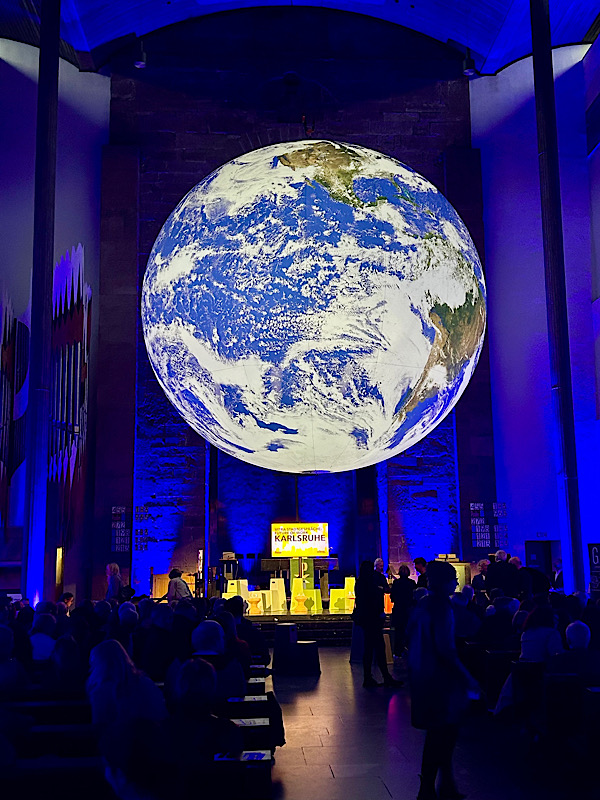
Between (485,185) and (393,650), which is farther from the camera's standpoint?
(485,185)

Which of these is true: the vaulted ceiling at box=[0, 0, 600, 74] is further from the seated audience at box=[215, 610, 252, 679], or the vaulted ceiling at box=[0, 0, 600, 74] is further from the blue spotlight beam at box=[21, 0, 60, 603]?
the seated audience at box=[215, 610, 252, 679]

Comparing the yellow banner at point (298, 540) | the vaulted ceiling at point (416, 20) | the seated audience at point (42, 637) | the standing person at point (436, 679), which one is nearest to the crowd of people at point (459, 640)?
the standing person at point (436, 679)

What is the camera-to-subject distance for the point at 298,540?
60.8 ft

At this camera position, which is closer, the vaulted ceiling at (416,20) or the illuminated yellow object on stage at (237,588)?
the illuminated yellow object on stage at (237,588)

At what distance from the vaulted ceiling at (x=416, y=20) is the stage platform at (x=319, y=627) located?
460 inches

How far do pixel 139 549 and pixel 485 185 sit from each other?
1119cm

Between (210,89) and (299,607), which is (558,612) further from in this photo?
(210,89)

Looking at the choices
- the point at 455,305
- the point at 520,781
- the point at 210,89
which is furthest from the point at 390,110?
the point at 520,781

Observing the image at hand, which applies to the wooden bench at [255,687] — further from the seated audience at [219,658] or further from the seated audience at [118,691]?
the seated audience at [118,691]

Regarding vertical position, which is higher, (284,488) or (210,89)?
(210,89)

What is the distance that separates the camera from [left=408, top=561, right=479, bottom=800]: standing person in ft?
14.9

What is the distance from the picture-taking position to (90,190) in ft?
59.7

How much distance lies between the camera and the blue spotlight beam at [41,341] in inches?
471

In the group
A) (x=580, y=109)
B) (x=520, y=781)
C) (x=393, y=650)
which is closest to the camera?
(x=520, y=781)
